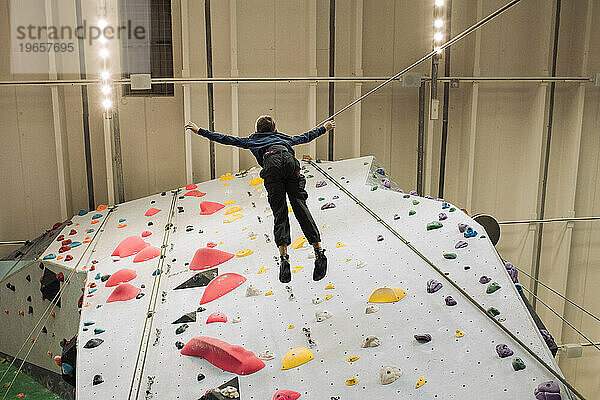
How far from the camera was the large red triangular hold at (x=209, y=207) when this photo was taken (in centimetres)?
536

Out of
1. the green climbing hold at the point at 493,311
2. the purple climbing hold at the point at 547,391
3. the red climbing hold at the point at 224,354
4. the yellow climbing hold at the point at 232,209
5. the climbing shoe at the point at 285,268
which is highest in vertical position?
the climbing shoe at the point at 285,268

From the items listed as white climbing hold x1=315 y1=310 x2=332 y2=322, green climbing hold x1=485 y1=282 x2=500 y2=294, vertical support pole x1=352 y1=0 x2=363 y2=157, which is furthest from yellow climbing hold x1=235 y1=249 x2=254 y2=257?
vertical support pole x1=352 y1=0 x2=363 y2=157

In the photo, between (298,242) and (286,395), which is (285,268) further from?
(298,242)

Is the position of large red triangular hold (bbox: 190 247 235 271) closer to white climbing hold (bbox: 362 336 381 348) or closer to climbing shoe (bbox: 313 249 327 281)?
climbing shoe (bbox: 313 249 327 281)

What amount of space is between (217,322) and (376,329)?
38.9 inches

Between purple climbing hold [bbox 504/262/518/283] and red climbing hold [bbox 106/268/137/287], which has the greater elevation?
purple climbing hold [bbox 504/262/518/283]

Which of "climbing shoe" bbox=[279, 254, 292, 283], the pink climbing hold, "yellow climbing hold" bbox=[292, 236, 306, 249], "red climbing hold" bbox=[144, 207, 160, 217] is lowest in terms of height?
the pink climbing hold

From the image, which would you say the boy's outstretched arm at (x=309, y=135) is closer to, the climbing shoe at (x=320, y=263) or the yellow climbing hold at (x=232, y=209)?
the climbing shoe at (x=320, y=263)

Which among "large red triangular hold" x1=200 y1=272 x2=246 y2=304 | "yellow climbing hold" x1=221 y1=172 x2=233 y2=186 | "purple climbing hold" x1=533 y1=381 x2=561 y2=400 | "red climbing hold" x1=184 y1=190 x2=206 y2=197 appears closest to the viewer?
"purple climbing hold" x1=533 y1=381 x2=561 y2=400

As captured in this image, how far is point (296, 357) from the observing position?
316cm

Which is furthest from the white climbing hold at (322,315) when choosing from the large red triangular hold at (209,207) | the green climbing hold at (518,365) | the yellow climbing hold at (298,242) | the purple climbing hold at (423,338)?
the large red triangular hold at (209,207)

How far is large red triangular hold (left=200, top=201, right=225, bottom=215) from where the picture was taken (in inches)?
211

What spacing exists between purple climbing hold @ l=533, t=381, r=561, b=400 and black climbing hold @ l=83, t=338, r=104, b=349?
2.45 m

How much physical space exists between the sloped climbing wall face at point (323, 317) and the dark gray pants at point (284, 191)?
575mm
